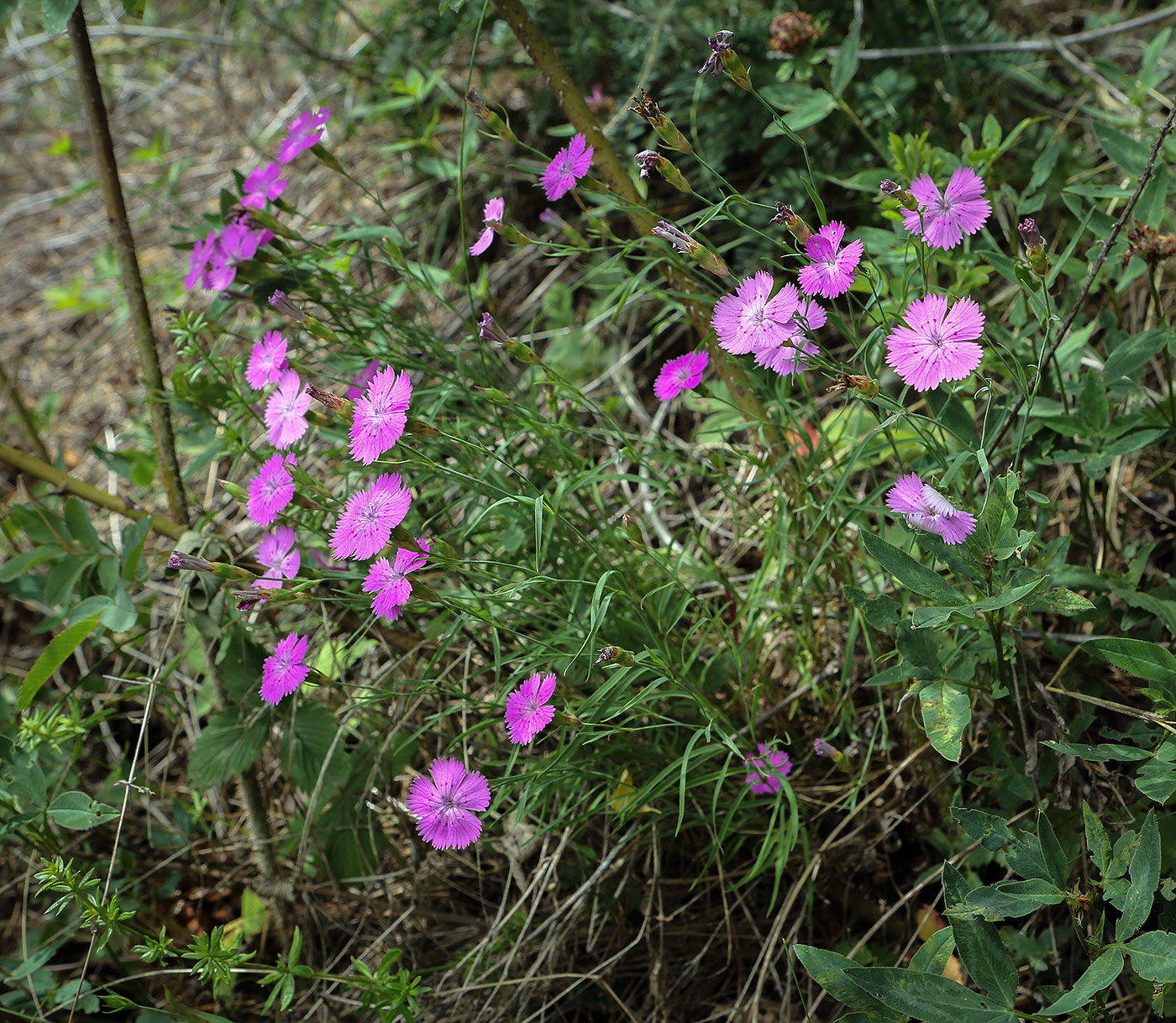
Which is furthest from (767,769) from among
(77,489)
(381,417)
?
(77,489)

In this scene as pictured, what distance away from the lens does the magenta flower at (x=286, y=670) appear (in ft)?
3.25

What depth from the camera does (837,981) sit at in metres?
0.83

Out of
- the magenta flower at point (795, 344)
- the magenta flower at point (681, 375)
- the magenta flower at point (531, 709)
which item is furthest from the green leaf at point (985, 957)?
the magenta flower at point (681, 375)

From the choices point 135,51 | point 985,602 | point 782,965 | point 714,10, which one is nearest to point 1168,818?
point 985,602

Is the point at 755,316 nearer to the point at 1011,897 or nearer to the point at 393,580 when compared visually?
the point at 393,580

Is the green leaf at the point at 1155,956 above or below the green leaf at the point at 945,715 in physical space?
below

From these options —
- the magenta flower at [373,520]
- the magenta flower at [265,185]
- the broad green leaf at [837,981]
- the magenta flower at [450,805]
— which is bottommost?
the broad green leaf at [837,981]

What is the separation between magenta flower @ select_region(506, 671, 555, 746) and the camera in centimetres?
89

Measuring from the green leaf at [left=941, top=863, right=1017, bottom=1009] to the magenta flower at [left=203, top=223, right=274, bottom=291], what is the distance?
1126mm

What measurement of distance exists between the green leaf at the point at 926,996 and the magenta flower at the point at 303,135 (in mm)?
1199

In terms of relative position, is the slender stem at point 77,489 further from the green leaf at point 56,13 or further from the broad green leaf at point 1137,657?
the broad green leaf at point 1137,657

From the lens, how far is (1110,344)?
1123 mm

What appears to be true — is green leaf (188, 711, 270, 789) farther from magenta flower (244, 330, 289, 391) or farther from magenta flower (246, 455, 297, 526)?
magenta flower (244, 330, 289, 391)

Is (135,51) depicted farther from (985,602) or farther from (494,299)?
(985,602)
